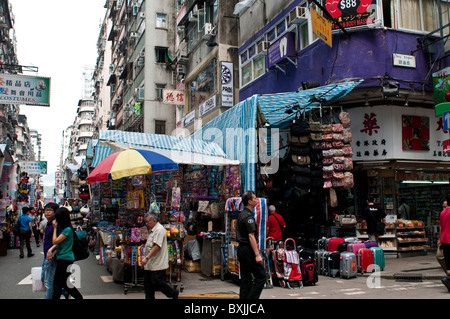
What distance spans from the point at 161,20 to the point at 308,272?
87.2ft

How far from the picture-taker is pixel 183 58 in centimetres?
2494

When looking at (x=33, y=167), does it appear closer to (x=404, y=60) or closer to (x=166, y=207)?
(x=166, y=207)

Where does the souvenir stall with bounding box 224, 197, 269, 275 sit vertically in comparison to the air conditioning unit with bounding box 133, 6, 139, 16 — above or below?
below

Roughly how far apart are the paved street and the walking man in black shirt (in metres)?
1.68

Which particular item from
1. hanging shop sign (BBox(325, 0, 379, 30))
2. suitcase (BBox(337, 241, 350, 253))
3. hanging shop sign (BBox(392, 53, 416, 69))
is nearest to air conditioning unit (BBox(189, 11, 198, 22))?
hanging shop sign (BBox(325, 0, 379, 30))

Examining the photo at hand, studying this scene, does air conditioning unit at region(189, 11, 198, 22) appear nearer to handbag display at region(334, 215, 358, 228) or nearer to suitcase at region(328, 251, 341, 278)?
handbag display at region(334, 215, 358, 228)

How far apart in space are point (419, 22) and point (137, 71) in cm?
2451

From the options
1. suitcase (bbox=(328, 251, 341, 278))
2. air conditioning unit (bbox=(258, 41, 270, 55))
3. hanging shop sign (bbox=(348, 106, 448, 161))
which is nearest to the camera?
suitcase (bbox=(328, 251, 341, 278))

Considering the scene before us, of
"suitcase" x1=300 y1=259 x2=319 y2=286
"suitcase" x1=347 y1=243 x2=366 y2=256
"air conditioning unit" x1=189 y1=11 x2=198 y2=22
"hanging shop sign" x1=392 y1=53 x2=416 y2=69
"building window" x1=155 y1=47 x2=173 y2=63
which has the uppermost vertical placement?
"building window" x1=155 y1=47 x2=173 y2=63

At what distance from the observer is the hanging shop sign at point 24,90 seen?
51.0 ft

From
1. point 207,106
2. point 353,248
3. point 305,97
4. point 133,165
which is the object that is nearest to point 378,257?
point 353,248

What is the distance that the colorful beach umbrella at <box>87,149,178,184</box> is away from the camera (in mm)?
8512

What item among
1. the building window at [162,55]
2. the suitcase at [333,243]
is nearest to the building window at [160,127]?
the building window at [162,55]
